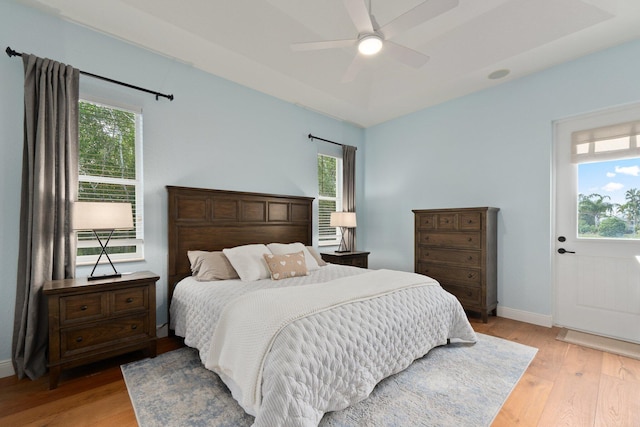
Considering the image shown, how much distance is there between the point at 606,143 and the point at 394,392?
333 cm

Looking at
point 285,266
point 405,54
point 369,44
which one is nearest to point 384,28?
point 369,44

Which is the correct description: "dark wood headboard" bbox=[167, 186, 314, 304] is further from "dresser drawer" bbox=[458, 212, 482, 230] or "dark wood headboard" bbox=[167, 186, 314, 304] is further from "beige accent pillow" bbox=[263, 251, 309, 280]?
"dresser drawer" bbox=[458, 212, 482, 230]

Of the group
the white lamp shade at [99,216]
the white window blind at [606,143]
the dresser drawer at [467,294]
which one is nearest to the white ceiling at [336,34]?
the white window blind at [606,143]

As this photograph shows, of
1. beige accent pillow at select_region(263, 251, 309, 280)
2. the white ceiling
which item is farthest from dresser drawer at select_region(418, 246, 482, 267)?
the white ceiling

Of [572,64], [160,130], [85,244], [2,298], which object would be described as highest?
[572,64]

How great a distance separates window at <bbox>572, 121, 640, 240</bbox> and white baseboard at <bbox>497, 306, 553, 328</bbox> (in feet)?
3.32

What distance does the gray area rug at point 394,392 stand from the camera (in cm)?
174

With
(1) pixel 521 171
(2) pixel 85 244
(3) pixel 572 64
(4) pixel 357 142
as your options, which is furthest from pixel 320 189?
(3) pixel 572 64

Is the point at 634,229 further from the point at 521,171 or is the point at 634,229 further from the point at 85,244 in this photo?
the point at 85,244

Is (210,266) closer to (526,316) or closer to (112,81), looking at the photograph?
(112,81)

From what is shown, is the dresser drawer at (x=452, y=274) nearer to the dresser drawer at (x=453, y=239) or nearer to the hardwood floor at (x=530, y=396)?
the dresser drawer at (x=453, y=239)

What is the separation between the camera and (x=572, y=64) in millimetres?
3215

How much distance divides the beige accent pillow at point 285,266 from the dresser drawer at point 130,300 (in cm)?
108

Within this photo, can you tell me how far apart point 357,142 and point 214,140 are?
2722 mm
